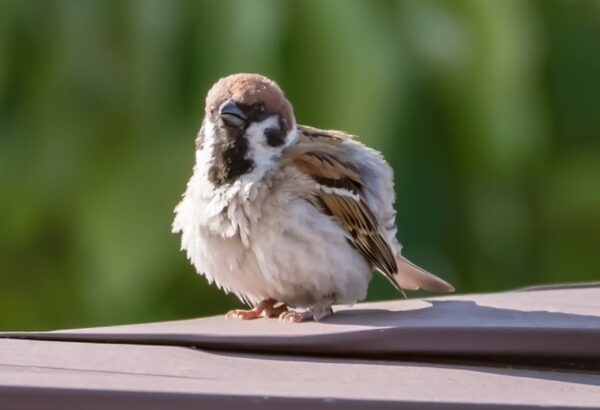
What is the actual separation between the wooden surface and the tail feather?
1.01 m

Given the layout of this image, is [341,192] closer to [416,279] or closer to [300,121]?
[416,279]

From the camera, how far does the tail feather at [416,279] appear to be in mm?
2986

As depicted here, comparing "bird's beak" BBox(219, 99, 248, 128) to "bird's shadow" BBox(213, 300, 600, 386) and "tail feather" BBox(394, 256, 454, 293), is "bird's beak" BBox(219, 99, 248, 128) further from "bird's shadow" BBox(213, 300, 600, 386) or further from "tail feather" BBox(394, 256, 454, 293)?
"bird's shadow" BBox(213, 300, 600, 386)

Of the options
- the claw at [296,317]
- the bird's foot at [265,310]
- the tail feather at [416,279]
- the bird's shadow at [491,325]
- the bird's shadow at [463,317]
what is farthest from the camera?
the tail feather at [416,279]

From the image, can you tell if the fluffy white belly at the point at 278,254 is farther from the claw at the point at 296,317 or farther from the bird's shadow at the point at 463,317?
the bird's shadow at the point at 463,317

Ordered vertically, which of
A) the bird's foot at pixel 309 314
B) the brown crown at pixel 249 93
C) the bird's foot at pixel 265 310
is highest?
the brown crown at pixel 249 93

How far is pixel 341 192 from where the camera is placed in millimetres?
2799

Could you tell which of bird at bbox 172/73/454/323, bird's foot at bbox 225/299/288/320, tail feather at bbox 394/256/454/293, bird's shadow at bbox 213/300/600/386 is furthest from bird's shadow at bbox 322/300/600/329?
tail feather at bbox 394/256/454/293

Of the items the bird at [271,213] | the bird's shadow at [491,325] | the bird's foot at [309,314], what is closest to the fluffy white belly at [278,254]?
the bird at [271,213]

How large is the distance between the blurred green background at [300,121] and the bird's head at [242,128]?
0.83 m

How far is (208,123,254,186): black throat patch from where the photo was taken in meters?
2.71

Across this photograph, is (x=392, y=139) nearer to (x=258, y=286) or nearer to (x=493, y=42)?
(x=493, y=42)

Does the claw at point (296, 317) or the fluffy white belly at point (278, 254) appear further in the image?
the fluffy white belly at point (278, 254)

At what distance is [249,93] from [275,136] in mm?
110
